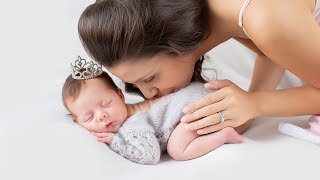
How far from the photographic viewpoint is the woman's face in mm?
1688

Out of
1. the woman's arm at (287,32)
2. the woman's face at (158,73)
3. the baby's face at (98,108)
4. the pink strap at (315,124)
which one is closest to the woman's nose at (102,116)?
the baby's face at (98,108)

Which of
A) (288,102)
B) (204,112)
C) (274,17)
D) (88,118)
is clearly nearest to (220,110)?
(204,112)

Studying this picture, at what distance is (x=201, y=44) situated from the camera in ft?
5.91

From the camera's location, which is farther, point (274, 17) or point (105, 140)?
point (105, 140)

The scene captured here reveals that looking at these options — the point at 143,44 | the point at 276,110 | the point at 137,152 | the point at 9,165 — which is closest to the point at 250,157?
the point at 276,110

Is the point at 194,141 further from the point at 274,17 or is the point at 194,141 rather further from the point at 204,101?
the point at 274,17

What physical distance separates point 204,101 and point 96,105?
0.36 m

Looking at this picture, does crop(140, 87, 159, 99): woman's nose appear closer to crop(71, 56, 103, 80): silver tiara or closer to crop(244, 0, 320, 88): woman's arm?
crop(71, 56, 103, 80): silver tiara

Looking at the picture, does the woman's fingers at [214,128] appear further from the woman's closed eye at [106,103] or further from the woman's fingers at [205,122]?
the woman's closed eye at [106,103]

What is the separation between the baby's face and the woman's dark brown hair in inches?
5.9

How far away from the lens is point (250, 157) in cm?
157

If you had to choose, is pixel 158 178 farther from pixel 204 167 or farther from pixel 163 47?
pixel 163 47

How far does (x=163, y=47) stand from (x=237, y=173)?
430 millimetres

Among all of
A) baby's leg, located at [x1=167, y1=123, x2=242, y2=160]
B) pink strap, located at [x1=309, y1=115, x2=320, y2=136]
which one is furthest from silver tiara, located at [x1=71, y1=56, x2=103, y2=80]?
pink strap, located at [x1=309, y1=115, x2=320, y2=136]
